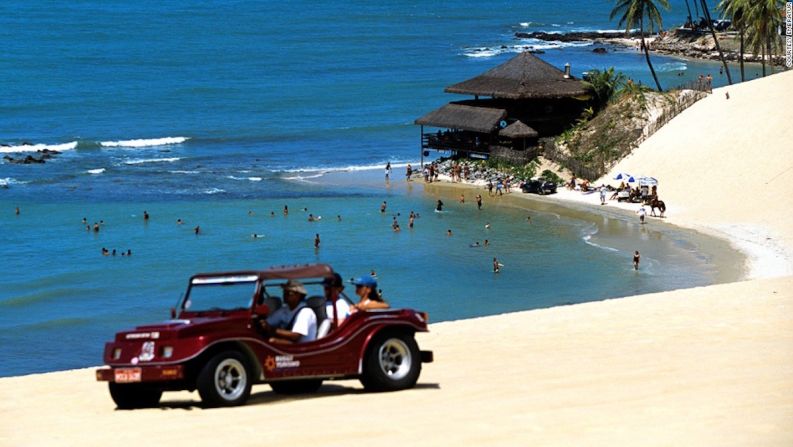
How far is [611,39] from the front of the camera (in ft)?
486

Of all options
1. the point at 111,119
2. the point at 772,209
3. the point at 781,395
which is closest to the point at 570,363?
the point at 781,395

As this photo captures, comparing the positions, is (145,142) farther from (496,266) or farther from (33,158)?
(496,266)

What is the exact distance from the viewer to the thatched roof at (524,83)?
229 ft

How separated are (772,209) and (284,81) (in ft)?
231

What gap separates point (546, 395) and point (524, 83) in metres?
53.8

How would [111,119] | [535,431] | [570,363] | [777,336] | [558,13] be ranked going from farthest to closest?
[558,13] < [111,119] < [777,336] < [570,363] < [535,431]

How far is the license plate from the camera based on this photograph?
16625 mm

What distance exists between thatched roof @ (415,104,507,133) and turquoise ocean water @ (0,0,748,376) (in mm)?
4848

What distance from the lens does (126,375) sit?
1677 cm

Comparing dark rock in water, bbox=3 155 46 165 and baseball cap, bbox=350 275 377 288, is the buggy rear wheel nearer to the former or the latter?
baseball cap, bbox=350 275 377 288

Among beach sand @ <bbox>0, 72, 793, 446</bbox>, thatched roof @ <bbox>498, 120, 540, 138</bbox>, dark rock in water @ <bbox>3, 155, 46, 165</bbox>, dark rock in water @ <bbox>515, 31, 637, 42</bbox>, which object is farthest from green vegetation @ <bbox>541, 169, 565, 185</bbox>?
dark rock in water @ <bbox>515, 31, 637, 42</bbox>

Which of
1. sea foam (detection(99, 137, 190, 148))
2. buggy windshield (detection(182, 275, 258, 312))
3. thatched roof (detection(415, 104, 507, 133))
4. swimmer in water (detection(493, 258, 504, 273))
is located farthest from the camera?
sea foam (detection(99, 137, 190, 148))

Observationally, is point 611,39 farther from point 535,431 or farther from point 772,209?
point 535,431

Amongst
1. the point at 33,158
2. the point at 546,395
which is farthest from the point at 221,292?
the point at 33,158
